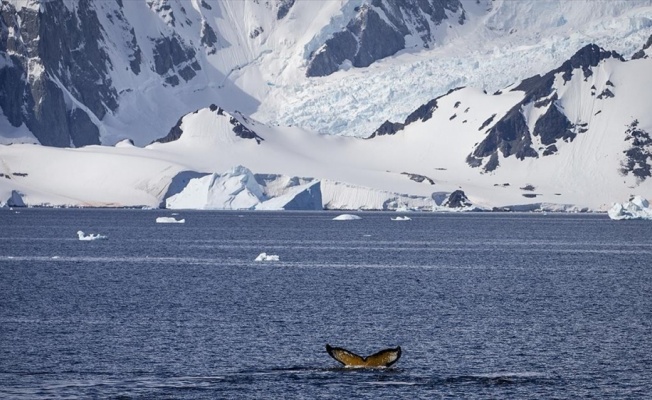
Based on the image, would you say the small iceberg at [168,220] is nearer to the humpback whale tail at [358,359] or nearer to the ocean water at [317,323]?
the ocean water at [317,323]

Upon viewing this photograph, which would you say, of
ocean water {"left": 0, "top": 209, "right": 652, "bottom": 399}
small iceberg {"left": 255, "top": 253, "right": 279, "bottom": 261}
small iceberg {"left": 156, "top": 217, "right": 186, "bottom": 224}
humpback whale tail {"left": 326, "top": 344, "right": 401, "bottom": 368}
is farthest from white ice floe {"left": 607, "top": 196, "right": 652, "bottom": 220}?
humpback whale tail {"left": 326, "top": 344, "right": 401, "bottom": 368}

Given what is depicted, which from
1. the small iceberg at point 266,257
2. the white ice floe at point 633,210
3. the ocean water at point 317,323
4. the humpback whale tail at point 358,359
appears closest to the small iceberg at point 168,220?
the white ice floe at point 633,210

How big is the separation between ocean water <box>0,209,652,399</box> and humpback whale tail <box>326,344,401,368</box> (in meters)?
0.60

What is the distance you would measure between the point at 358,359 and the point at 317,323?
11512mm

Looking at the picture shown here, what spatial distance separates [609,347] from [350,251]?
65398 millimetres

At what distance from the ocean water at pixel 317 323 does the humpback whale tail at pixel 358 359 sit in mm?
600

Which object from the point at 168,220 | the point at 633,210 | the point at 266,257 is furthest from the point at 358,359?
the point at 633,210

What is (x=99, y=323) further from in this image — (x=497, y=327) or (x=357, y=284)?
(x=357, y=284)

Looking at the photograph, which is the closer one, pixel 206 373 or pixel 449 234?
pixel 206 373

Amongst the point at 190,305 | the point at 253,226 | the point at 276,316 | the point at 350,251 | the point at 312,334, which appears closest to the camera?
the point at 312,334

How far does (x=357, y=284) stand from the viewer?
82625 mm

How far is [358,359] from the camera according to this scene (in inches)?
1999

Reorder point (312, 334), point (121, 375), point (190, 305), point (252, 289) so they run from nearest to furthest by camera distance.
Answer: point (121, 375) → point (312, 334) → point (190, 305) → point (252, 289)

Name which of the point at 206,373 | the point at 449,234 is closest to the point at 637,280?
the point at 206,373
